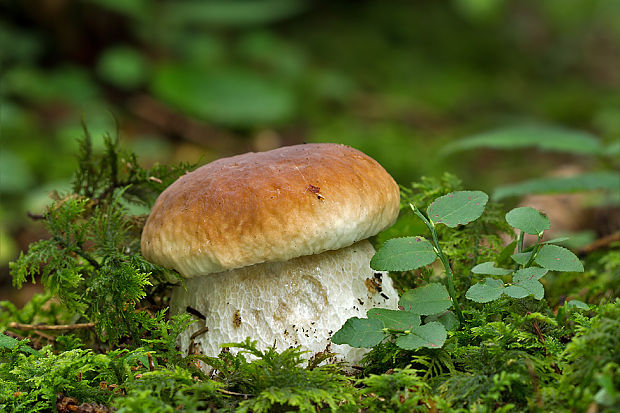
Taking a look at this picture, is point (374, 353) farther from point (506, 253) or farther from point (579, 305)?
point (506, 253)

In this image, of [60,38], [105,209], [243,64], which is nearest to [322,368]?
[105,209]

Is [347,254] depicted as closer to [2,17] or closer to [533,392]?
[533,392]

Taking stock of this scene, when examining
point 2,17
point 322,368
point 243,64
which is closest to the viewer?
point 322,368

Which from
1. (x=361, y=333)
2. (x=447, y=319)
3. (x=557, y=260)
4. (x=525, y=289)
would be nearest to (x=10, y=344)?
(x=361, y=333)

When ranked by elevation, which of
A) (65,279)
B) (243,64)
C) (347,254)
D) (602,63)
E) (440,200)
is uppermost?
(243,64)

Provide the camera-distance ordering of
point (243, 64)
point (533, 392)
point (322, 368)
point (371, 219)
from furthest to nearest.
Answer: point (243, 64) → point (371, 219) → point (322, 368) → point (533, 392)

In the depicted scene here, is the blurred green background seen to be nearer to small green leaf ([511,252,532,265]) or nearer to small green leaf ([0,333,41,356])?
small green leaf ([0,333,41,356])

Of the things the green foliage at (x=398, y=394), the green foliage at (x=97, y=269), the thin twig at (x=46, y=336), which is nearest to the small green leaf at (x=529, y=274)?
the green foliage at (x=398, y=394)
